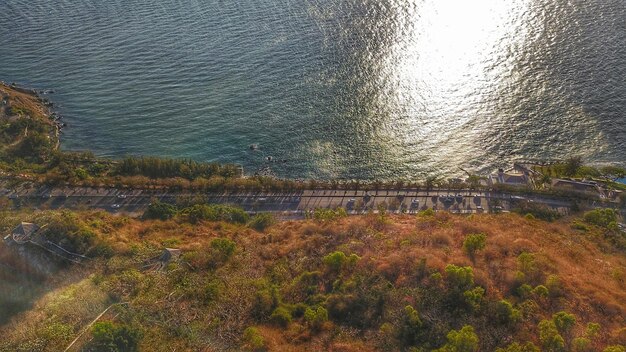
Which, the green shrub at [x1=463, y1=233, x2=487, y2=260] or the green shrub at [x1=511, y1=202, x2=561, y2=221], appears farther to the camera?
the green shrub at [x1=511, y1=202, x2=561, y2=221]

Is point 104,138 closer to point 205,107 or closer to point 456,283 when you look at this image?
point 205,107

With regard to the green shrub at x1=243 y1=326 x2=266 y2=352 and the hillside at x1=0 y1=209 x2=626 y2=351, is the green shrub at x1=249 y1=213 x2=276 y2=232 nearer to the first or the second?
the hillside at x1=0 y1=209 x2=626 y2=351

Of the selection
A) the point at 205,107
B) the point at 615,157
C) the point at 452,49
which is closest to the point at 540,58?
the point at 452,49

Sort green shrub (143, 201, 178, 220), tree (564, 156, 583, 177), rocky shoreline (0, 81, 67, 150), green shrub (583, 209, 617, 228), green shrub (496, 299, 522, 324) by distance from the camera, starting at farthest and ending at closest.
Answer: rocky shoreline (0, 81, 67, 150) < tree (564, 156, 583, 177) < green shrub (143, 201, 178, 220) < green shrub (583, 209, 617, 228) < green shrub (496, 299, 522, 324)

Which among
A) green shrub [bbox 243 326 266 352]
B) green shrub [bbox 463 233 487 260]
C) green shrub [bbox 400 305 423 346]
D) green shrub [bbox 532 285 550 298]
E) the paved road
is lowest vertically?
the paved road

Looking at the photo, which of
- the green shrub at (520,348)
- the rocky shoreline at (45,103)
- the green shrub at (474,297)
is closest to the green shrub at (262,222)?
the green shrub at (474,297)

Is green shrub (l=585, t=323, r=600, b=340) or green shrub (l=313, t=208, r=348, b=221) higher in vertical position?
green shrub (l=585, t=323, r=600, b=340)

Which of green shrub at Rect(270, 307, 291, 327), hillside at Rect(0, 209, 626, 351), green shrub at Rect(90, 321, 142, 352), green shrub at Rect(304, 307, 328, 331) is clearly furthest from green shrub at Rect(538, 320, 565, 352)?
green shrub at Rect(90, 321, 142, 352)

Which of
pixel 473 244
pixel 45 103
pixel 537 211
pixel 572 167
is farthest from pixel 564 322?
pixel 45 103

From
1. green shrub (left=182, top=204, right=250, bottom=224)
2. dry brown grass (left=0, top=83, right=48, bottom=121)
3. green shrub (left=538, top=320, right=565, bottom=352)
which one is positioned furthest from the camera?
dry brown grass (left=0, top=83, right=48, bottom=121)
